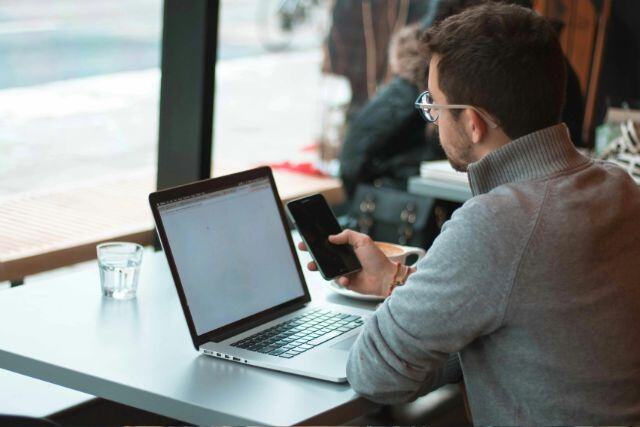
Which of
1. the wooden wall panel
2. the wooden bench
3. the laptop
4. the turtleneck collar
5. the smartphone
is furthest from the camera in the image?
the wooden wall panel

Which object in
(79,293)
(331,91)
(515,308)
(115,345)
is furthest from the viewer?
(331,91)

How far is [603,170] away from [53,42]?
2.84 meters

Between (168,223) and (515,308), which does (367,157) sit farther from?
(515,308)

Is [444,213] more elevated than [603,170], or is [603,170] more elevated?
[603,170]

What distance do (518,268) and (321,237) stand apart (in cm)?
69

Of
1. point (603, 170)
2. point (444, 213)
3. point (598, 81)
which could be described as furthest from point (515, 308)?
point (598, 81)

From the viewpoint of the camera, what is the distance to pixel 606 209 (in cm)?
172

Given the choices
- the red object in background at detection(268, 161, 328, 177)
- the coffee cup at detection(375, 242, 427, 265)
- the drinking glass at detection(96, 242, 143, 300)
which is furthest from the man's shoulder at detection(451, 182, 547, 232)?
the red object in background at detection(268, 161, 328, 177)

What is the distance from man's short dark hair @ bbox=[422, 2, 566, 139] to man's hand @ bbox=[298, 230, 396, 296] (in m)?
0.54

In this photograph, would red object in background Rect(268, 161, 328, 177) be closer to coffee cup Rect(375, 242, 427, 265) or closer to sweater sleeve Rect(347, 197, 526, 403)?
coffee cup Rect(375, 242, 427, 265)

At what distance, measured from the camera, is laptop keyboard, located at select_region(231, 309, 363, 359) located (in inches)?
77.2

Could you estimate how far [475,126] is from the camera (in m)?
1.78

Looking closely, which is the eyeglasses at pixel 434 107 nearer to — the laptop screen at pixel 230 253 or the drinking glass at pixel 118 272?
the laptop screen at pixel 230 253

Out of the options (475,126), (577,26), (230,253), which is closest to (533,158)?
(475,126)
